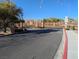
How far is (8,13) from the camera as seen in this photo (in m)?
54.9

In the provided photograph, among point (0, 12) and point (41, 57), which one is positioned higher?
point (0, 12)

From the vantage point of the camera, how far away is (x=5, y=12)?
5372 cm

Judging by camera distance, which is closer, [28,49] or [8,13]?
[28,49]

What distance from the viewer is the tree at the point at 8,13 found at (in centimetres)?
5376

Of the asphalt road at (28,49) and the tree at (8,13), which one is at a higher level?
the tree at (8,13)

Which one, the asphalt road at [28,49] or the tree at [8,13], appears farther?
the tree at [8,13]

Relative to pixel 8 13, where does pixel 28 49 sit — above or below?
below

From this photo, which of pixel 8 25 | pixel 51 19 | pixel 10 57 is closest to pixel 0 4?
pixel 8 25

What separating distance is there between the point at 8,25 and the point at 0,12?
644 centimetres

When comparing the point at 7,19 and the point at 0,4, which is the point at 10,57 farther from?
the point at 0,4

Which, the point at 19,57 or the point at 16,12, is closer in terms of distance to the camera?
the point at 19,57

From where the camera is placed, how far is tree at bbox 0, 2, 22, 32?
5376cm

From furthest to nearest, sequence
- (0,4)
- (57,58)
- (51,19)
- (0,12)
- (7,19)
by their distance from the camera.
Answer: (51,19), (0,4), (7,19), (0,12), (57,58)

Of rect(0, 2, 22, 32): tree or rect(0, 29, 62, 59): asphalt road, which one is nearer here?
rect(0, 29, 62, 59): asphalt road
